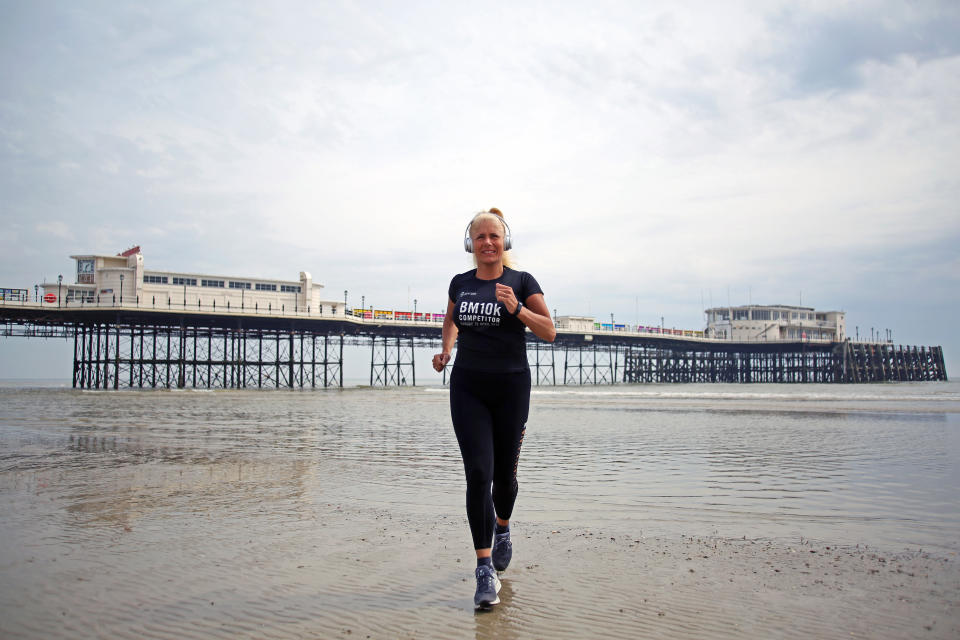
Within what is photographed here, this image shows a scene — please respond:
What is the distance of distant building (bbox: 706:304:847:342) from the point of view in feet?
258

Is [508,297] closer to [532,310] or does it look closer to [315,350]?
[532,310]

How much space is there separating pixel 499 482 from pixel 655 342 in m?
72.9

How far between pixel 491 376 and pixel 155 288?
4424 cm

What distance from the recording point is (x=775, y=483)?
596cm

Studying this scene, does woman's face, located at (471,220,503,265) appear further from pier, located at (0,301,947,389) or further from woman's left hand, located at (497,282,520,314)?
pier, located at (0,301,947,389)

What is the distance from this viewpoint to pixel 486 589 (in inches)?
113

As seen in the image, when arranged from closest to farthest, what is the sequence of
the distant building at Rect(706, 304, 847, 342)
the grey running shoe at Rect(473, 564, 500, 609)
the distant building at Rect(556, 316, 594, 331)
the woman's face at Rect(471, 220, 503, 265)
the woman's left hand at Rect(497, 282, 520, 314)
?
the grey running shoe at Rect(473, 564, 500, 609), the woman's left hand at Rect(497, 282, 520, 314), the woman's face at Rect(471, 220, 503, 265), the distant building at Rect(556, 316, 594, 331), the distant building at Rect(706, 304, 847, 342)

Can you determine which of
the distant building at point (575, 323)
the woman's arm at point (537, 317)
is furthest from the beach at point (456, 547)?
the distant building at point (575, 323)

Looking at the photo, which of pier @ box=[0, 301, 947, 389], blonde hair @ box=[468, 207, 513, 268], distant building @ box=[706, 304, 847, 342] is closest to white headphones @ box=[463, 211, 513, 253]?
blonde hair @ box=[468, 207, 513, 268]

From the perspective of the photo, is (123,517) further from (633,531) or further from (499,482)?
(633,531)

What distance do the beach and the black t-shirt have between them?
103 cm

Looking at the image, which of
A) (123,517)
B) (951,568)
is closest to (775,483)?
(951,568)

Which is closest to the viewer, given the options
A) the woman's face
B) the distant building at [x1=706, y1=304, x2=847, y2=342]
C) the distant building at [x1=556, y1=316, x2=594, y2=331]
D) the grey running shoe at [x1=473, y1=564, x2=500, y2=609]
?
the grey running shoe at [x1=473, y1=564, x2=500, y2=609]

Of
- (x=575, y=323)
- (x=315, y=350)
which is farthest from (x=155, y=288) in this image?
(x=575, y=323)
